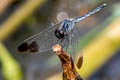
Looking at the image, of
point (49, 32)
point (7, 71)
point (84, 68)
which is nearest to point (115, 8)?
point (84, 68)

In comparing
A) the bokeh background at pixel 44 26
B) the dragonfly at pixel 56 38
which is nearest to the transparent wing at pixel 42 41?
the dragonfly at pixel 56 38

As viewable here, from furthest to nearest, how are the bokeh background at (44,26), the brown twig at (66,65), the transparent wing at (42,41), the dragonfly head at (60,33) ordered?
1. the bokeh background at (44,26)
2. the transparent wing at (42,41)
3. the dragonfly head at (60,33)
4. the brown twig at (66,65)

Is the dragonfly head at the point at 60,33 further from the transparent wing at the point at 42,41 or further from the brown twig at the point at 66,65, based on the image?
the brown twig at the point at 66,65

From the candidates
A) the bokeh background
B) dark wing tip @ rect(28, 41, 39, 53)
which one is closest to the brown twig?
dark wing tip @ rect(28, 41, 39, 53)

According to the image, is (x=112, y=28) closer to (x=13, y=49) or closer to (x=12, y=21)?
(x=12, y=21)

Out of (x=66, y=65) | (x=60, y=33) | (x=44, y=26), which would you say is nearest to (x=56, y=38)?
(x=60, y=33)

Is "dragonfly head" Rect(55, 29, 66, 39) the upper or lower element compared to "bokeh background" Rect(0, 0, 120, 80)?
lower

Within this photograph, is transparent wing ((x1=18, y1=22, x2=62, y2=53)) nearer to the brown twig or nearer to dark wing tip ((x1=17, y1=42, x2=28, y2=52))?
dark wing tip ((x1=17, y1=42, x2=28, y2=52))
